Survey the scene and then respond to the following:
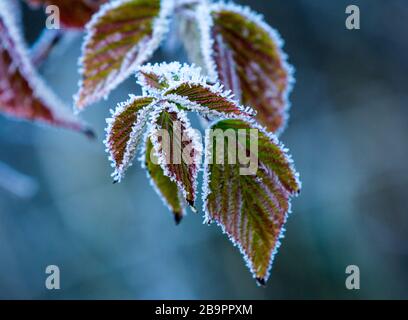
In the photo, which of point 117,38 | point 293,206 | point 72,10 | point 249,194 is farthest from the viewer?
point 293,206

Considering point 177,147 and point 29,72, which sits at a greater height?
point 29,72

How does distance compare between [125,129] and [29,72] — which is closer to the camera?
[125,129]

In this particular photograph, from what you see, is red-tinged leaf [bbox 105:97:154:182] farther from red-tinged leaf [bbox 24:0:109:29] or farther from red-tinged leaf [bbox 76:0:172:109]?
red-tinged leaf [bbox 24:0:109:29]

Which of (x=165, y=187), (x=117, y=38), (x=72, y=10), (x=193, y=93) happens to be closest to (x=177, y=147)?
(x=193, y=93)

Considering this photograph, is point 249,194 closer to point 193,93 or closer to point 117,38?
point 193,93

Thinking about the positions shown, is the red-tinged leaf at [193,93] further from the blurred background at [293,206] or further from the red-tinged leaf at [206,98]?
the blurred background at [293,206]

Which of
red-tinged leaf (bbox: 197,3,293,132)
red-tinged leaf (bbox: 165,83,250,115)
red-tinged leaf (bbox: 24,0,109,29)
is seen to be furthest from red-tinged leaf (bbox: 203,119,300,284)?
red-tinged leaf (bbox: 24,0,109,29)

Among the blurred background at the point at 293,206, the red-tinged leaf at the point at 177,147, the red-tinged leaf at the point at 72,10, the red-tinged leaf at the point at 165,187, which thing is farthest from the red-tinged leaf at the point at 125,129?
the blurred background at the point at 293,206
